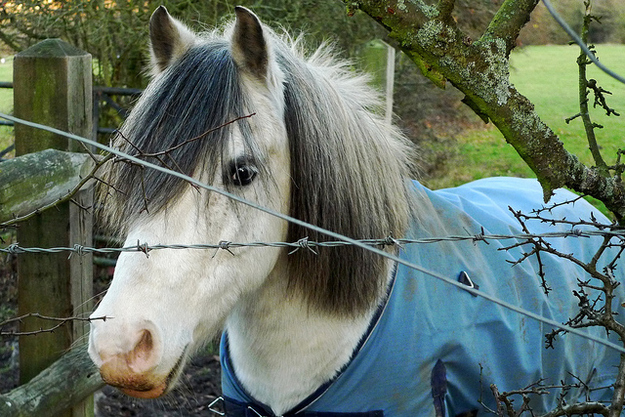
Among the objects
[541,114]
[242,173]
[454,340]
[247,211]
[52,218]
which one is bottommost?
[454,340]

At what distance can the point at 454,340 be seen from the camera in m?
2.18

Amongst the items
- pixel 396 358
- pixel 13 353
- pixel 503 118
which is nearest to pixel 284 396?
pixel 396 358

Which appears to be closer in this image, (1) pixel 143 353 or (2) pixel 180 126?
(1) pixel 143 353

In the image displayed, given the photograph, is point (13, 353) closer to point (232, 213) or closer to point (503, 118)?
point (232, 213)

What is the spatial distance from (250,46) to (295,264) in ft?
2.25

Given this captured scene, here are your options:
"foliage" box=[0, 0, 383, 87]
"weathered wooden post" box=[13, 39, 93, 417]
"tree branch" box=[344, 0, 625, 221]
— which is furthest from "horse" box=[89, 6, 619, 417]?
"foliage" box=[0, 0, 383, 87]

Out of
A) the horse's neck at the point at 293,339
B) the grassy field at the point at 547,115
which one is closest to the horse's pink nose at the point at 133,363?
the horse's neck at the point at 293,339

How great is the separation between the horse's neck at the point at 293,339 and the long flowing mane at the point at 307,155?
0.05 metres

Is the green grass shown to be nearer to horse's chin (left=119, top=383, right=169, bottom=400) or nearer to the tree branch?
horse's chin (left=119, top=383, right=169, bottom=400)

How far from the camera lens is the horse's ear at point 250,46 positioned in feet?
5.79

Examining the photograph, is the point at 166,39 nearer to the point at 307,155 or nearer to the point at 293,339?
the point at 307,155

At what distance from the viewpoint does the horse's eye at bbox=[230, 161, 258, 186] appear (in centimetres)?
175

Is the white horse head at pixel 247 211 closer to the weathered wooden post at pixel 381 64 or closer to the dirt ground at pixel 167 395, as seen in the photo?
the dirt ground at pixel 167 395

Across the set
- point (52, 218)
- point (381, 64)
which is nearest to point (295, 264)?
point (52, 218)
